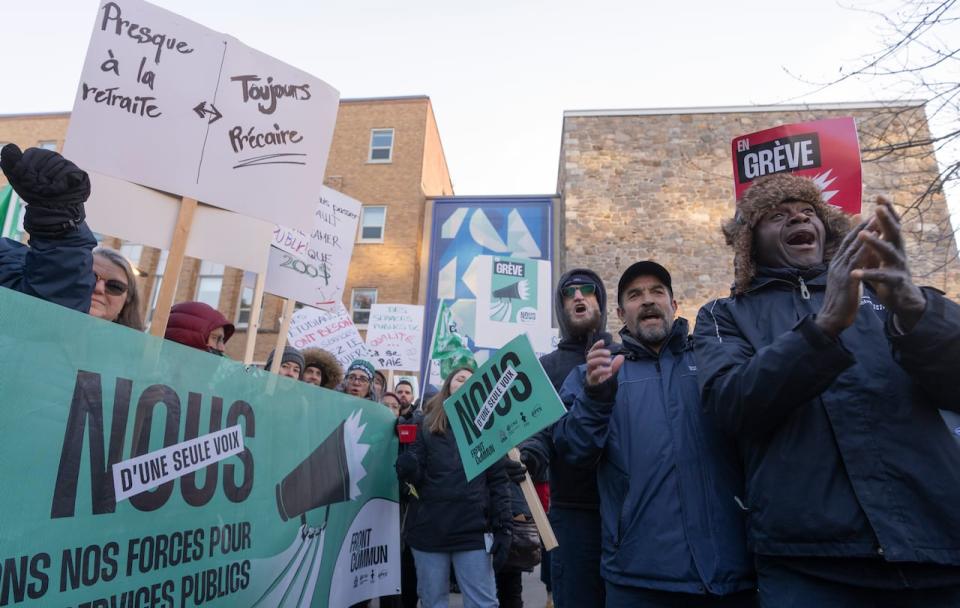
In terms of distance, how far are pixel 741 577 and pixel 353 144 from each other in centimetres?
2051

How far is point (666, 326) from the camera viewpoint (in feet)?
7.80

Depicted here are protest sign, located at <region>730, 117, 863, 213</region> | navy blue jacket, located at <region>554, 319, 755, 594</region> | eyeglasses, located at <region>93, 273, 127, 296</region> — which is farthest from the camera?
protest sign, located at <region>730, 117, 863, 213</region>

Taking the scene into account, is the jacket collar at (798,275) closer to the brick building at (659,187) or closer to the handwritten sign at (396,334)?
the handwritten sign at (396,334)

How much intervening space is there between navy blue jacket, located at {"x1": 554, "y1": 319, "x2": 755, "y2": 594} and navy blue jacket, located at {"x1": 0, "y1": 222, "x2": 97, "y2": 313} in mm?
1870

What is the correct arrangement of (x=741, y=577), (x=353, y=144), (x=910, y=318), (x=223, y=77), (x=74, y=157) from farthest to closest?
(x=353, y=144)
(x=223, y=77)
(x=74, y=157)
(x=741, y=577)
(x=910, y=318)

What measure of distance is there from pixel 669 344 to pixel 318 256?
4281mm

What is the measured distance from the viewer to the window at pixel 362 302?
18312 millimetres

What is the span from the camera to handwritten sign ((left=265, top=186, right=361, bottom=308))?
5.21m

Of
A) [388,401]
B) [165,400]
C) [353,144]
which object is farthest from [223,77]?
[353,144]

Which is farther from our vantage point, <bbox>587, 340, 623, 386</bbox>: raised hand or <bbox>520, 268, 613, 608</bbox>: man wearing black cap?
<bbox>520, 268, 613, 608</bbox>: man wearing black cap

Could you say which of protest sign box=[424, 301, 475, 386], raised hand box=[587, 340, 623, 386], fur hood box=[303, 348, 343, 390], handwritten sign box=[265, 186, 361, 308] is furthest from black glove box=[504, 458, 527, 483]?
protest sign box=[424, 301, 475, 386]

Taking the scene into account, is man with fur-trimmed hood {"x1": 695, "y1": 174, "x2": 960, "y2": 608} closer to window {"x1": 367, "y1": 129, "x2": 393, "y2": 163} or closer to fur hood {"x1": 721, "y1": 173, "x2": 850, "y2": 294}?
fur hood {"x1": 721, "y1": 173, "x2": 850, "y2": 294}

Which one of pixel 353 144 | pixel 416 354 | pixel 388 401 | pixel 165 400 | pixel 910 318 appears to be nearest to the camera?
pixel 910 318

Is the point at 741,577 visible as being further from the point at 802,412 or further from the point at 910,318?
the point at 910,318
